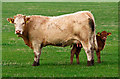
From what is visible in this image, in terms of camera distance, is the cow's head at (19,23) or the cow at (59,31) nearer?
the cow's head at (19,23)

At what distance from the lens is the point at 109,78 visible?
38.4ft

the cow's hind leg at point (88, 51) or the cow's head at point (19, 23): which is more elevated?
the cow's head at point (19, 23)

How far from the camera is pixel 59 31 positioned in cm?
1445

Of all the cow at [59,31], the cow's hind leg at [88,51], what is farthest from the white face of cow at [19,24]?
the cow's hind leg at [88,51]

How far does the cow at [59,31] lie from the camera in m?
14.3

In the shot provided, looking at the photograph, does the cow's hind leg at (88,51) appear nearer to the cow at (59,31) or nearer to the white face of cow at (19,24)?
the cow at (59,31)

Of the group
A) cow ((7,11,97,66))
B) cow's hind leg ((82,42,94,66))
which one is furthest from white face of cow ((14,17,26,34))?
cow's hind leg ((82,42,94,66))

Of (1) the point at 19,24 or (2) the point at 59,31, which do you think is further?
(2) the point at 59,31

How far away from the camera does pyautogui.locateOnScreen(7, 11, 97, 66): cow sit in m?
14.3

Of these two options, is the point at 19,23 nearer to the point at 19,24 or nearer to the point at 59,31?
the point at 19,24

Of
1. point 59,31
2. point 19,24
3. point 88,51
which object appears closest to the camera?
point 19,24

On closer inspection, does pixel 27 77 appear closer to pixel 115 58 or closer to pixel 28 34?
pixel 28 34

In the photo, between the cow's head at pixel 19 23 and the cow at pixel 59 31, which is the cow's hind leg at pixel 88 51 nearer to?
the cow at pixel 59 31

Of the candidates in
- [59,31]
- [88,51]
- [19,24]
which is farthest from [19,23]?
Result: [88,51]
